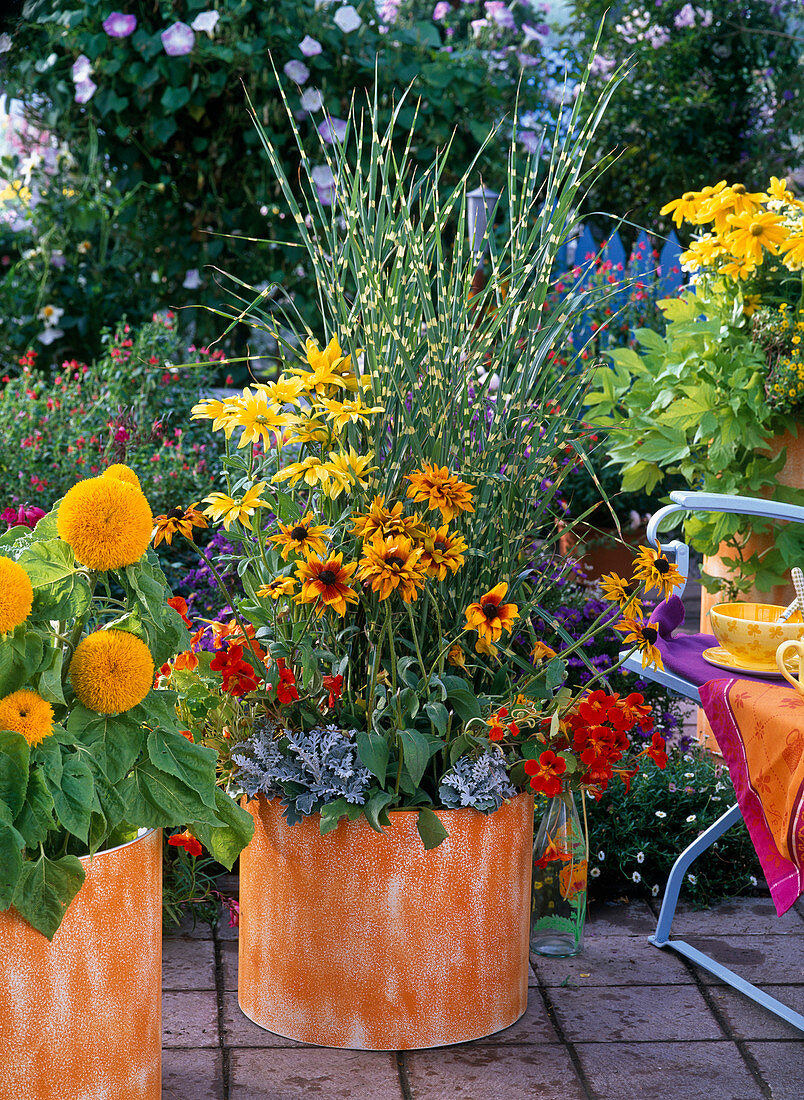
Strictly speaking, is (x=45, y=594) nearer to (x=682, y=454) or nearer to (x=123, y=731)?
(x=123, y=731)

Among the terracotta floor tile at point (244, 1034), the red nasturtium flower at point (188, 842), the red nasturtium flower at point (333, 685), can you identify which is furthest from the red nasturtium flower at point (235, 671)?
the terracotta floor tile at point (244, 1034)

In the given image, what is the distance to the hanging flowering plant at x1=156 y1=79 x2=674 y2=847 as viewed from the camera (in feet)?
5.99

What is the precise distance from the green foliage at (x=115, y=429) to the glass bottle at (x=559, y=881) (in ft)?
3.99

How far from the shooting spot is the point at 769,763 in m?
1.59

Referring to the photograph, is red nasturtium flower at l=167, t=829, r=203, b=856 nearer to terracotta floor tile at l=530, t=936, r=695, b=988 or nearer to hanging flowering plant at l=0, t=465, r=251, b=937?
hanging flowering plant at l=0, t=465, r=251, b=937

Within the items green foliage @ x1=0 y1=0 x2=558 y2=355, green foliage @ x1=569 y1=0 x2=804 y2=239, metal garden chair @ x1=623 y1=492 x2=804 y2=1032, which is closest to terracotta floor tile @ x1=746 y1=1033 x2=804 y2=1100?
metal garden chair @ x1=623 y1=492 x2=804 y2=1032

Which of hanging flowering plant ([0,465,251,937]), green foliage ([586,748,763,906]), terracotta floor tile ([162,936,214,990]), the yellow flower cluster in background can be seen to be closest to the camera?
hanging flowering plant ([0,465,251,937])

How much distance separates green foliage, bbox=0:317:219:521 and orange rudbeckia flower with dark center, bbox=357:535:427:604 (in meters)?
1.14

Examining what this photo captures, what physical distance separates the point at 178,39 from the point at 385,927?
3575 mm

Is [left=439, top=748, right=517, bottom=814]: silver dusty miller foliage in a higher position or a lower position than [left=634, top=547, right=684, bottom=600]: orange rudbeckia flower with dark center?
lower

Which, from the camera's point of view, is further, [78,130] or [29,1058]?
[78,130]

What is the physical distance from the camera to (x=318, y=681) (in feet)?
6.32

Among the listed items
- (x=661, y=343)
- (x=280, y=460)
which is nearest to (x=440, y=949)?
(x=280, y=460)

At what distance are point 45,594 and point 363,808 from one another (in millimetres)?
618
